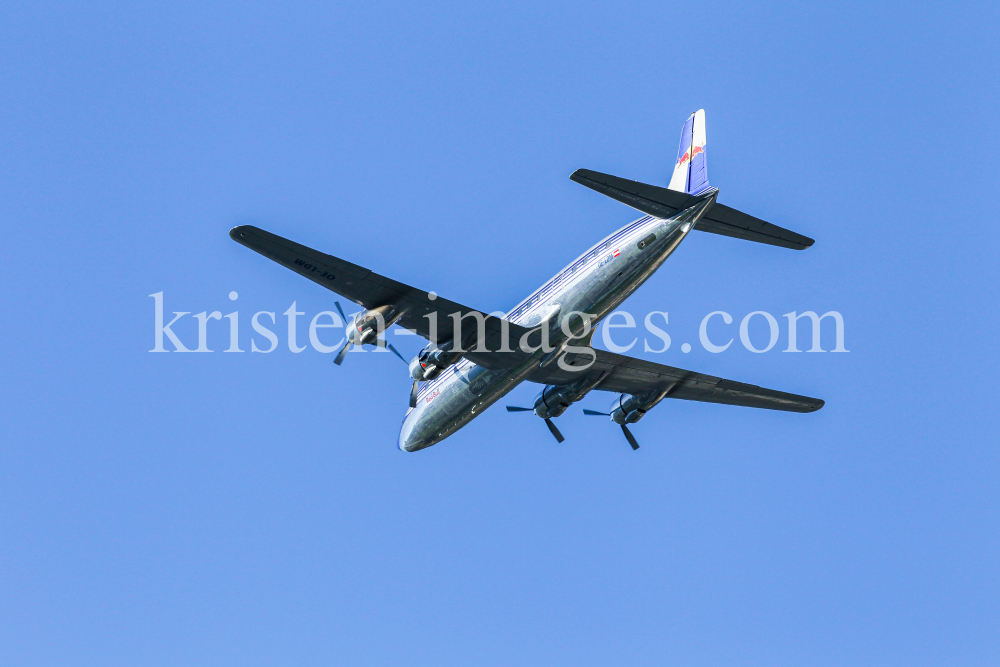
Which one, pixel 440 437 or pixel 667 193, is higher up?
pixel 667 193

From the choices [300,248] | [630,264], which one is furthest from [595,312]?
[300,248]

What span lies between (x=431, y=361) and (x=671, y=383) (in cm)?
989

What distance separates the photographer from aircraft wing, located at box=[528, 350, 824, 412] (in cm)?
3189

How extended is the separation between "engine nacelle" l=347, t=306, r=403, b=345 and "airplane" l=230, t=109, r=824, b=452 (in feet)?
0.09

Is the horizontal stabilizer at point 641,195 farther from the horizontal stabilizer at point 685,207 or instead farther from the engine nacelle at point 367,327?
the engine nacelle at point 367,327

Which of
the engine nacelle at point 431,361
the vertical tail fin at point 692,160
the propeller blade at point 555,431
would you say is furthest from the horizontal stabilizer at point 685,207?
the propeller blade at point 555,431

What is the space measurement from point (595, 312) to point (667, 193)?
3827mm

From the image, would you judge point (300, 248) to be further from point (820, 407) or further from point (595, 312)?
point (820, 407)

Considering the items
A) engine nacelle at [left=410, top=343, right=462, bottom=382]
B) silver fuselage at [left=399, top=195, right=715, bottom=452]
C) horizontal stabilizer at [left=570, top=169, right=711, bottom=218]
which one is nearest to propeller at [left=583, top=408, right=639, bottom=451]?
silver fuselage at [left=399, top=195, right=715, bottom=452]

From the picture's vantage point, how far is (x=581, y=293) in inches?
1025

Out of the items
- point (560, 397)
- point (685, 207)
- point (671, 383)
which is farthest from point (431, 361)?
point (671, 383)

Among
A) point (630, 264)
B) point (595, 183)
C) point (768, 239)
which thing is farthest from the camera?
point (768, 239)

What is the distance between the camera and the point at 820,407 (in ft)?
113

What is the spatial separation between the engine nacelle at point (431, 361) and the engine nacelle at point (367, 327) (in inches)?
78.3
